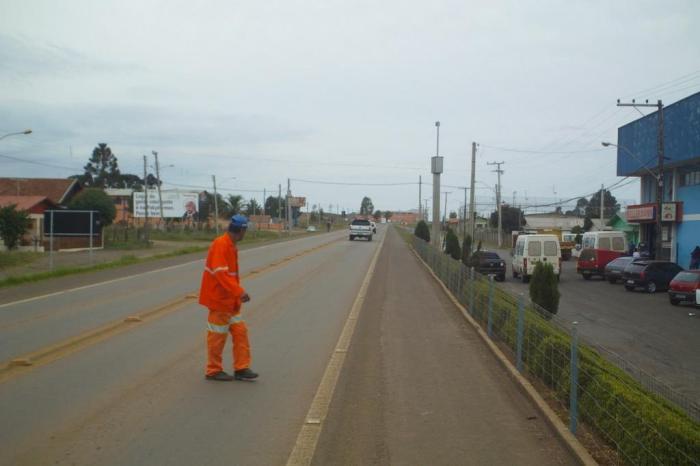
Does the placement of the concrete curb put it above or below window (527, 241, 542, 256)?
below

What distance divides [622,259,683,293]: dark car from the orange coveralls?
82.4 feet

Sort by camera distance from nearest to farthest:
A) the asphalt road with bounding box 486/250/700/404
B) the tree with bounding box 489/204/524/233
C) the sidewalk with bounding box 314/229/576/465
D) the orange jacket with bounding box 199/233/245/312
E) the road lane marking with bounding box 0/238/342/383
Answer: the sidewalk with bounding box 314/229/576/465 → the orange jacket with bounding box 199/233/245/312 → the road lane marking with bounding box 0/238/342/383 → the asphalt road with bounding box 486/250/700/404 → the tree with bounding box 489/204/524/233

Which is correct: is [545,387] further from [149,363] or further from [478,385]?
[149,363]

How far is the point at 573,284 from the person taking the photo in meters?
33.8

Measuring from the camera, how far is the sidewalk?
582 cm

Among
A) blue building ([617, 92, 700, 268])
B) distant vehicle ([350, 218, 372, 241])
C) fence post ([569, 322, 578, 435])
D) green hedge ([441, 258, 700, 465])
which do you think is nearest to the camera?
green hedge ([441, 258, 700, 465])

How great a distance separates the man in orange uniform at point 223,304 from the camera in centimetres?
794

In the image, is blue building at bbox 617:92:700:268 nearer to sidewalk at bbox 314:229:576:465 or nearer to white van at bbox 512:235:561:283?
white van at bbox 512:235:561:283

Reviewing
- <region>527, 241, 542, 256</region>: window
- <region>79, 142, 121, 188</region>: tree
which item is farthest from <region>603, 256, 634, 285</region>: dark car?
<region>79, 142, 121, 188</region>: tree

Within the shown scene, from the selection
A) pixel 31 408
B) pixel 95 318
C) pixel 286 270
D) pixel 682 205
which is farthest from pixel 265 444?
pixel 682 205

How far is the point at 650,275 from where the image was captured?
96.4 feet

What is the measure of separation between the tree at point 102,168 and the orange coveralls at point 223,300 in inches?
4612

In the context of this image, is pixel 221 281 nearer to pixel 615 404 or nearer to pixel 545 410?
pixel 545 410

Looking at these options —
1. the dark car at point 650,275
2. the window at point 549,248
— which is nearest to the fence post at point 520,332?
the dark car at point 650,275
